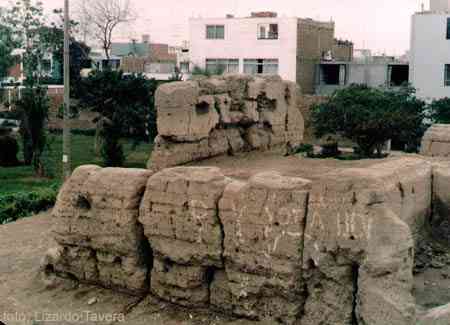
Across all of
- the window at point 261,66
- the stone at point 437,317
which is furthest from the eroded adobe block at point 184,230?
the window at point 261,66

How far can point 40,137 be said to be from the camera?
22.7m

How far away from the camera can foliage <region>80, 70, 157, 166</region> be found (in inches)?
1030

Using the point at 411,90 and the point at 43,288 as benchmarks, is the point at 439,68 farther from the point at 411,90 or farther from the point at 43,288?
the point at 43,288

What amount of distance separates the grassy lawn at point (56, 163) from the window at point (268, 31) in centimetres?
884

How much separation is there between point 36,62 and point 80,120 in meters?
6.57

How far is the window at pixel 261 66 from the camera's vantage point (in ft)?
122

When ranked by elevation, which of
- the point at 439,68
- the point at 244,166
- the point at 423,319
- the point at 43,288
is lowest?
the point at 43,288

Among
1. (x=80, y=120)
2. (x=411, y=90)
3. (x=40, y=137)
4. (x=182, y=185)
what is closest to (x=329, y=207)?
(x=182, y=185)

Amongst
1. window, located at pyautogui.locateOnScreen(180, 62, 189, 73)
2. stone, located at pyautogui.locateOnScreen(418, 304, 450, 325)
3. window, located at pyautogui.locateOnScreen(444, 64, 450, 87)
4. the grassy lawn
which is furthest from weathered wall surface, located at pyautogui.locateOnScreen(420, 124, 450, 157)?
window, located at pyautogui.locateOnScreen(180, 62, 189, 73)

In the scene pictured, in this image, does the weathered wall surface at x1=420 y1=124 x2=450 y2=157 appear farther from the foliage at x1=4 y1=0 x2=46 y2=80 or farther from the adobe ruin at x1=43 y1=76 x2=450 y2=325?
the foliage at x1=4 y1=0 x2=46 y2=80

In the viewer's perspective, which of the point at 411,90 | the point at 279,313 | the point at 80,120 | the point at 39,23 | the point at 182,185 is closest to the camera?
the point at 279,313

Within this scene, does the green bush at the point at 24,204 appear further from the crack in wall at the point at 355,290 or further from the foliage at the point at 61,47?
the foliage at the point at 61,47

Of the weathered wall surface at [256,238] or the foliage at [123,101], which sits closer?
the weathered wall surface at [256,238]

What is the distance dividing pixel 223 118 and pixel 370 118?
13082mm
